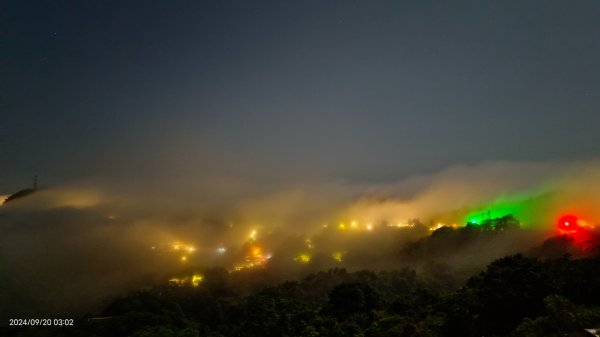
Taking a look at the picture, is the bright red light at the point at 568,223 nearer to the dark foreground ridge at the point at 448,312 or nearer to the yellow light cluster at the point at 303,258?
the yellow light cluster at the point at 303,258

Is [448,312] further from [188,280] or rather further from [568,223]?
[568,223]

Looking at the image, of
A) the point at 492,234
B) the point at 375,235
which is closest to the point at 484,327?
the point at 492,234

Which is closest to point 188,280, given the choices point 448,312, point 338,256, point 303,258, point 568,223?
point 303,258

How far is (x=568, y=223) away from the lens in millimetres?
63656

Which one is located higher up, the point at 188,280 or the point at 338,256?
the point at 338,256

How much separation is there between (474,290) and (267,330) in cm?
1287

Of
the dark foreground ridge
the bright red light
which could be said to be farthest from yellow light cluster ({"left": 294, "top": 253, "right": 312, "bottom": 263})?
the bright red light

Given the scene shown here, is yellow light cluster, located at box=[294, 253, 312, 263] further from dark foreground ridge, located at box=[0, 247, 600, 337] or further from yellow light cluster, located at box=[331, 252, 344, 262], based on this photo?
dark foreground ridge, located at box=[0, 247, 600, 337]

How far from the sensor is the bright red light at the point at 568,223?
62950 millimetres

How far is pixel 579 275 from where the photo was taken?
21250mm

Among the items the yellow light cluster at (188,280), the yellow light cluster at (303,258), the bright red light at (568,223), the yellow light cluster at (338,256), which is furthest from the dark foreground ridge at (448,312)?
the bright red light at (568,223)

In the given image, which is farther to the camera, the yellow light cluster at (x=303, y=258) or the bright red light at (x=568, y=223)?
the yellow light cluster at (x=303, y=258)

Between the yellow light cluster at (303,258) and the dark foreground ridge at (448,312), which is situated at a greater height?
the yellow light cluster at (303,258)

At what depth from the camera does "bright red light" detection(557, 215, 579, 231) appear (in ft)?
207
